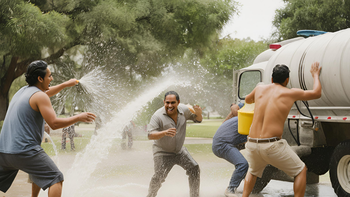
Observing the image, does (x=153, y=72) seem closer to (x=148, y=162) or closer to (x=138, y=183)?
(x=148, y=162)

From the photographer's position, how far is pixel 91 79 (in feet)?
60.0

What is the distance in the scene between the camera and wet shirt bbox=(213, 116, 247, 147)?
237 inches

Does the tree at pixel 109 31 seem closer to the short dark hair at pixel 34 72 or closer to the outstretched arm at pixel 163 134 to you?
the outstretched arm at pixel 163 134

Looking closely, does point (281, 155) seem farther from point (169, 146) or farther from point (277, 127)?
point (169, 146)

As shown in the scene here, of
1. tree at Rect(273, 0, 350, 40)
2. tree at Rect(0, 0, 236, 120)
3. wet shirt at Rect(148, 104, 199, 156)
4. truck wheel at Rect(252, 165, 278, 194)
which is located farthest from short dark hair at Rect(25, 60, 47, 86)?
tree at Rect(273, 0, 350, 40)

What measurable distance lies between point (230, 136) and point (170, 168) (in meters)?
1.22

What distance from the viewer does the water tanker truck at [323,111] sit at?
17.0ft

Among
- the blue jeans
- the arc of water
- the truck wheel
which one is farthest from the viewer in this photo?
the arc of water

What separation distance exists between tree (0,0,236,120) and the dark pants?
9295 millimetres

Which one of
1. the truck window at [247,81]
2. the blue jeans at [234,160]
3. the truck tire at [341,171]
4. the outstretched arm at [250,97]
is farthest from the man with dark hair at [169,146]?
the truck window at [247,81]

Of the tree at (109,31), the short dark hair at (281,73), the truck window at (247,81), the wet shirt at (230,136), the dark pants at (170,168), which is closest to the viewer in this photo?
the short dark hair at (281,73)

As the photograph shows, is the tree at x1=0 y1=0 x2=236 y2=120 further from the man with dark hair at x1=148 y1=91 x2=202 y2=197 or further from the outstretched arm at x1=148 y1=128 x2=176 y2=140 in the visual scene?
the outstretched arm at x1=148 y1=128 x2=176 y2=140

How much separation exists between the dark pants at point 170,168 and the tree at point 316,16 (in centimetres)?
1688

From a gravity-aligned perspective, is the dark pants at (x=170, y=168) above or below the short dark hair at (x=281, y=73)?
below
